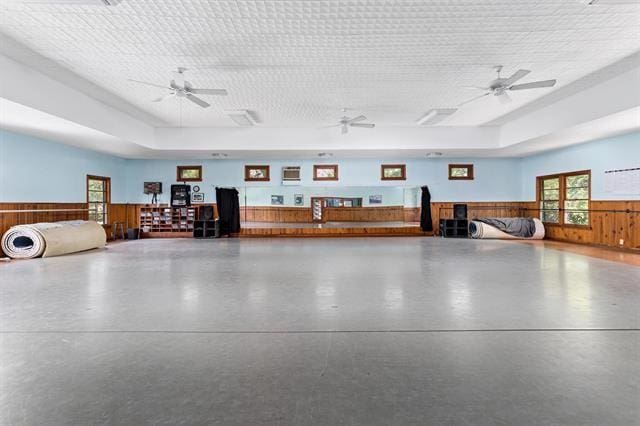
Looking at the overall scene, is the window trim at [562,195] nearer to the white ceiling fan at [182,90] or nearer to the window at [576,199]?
the window at [576,199]

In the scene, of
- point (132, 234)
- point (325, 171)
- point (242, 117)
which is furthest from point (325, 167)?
point (132, 234)

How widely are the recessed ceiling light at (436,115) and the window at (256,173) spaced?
539 centimetres

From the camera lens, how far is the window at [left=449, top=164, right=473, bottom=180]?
12422 millimetres

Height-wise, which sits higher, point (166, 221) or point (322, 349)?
point (166, 221)

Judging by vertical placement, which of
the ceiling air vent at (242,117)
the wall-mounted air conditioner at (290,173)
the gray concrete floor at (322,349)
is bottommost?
the gray concrete floor at (322,349)

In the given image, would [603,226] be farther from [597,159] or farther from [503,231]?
[503,231]

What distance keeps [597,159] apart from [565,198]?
1.60 m

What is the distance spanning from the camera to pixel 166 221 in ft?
40.0

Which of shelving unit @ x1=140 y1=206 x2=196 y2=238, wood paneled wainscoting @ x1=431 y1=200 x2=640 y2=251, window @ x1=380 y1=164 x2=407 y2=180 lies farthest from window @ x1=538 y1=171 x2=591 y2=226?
shelving unit @ x1=140 y1=206 x2=196 y2=238

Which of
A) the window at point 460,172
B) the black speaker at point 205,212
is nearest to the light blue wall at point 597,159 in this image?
the window at point 460,172

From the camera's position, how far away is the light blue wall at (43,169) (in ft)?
25.5

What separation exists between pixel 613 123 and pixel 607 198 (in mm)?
2464

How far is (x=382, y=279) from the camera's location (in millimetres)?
5008

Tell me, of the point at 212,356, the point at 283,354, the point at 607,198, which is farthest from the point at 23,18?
the point at 607,198
